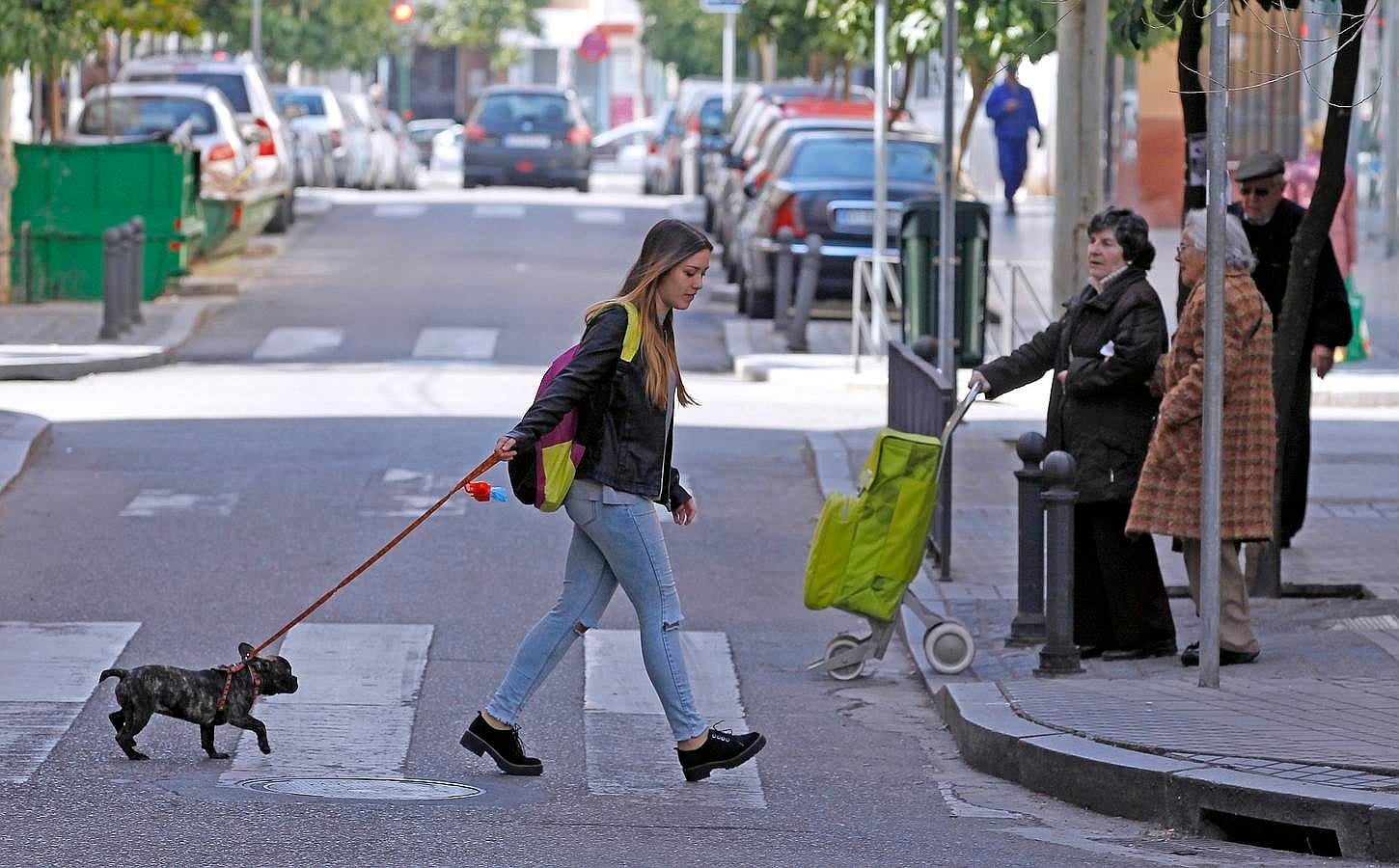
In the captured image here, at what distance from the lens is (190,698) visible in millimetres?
7473

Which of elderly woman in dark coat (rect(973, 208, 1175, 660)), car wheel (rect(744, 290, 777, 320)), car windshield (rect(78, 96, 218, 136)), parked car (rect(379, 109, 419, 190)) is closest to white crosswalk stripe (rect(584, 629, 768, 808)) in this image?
elderly woman in dark coat (rect(973, 208, 1175, 660))

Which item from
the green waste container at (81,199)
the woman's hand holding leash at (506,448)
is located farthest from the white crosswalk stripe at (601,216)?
the woman's hand holding leash at (506,448)

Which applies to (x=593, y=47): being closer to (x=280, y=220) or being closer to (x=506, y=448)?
(x=280, y=220)

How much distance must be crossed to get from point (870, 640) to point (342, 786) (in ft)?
8.41

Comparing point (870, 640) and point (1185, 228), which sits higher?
point (1185, 228)

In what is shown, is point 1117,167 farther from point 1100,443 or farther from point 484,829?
point 484,829

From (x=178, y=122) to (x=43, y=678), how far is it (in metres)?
18.6

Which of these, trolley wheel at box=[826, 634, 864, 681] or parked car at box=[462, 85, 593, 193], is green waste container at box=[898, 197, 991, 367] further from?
parked car at box=[462, 85, 593, 193]

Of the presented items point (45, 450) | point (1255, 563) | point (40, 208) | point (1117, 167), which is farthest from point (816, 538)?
point (1117, 167)

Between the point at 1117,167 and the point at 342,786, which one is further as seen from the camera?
the point at 1117,167

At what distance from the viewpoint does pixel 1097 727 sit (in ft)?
25.8

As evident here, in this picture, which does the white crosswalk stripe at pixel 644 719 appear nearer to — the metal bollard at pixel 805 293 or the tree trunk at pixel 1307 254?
the tree trunk at pixel 1307 254

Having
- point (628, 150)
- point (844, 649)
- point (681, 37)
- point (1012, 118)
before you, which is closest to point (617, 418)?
point (844, 649)

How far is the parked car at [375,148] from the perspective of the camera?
41.2 m
